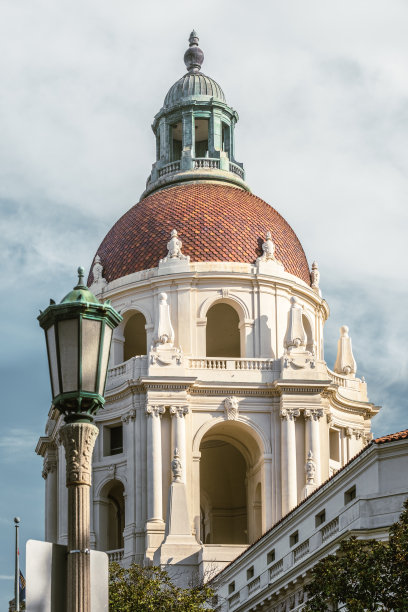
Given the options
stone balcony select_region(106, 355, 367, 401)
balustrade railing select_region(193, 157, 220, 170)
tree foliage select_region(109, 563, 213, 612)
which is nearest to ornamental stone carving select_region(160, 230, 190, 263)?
stone balcony select_region(106, 355, 367, 401)

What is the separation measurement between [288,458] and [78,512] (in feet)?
170

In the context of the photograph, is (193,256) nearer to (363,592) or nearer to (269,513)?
(269,513)

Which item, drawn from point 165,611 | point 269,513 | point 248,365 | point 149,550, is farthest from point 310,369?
point 165,611

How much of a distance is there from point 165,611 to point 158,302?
83.2ft

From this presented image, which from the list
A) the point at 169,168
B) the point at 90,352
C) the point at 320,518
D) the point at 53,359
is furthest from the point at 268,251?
the point at 53,359

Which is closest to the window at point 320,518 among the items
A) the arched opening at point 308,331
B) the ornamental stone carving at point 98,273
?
the arched opening at point 308,331

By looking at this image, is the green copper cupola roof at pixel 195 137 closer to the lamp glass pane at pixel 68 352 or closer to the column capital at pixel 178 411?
the column capital at pixel 178 411

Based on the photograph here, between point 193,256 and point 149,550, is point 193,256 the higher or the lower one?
the higher one

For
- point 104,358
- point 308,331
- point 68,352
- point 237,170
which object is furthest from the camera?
point 237,170

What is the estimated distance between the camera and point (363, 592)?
29328 mm

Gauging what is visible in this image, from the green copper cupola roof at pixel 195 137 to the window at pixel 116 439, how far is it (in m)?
14.9

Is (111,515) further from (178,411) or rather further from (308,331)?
(308,331)

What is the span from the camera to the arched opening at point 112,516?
2594 inches

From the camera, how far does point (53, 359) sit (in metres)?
13.7
